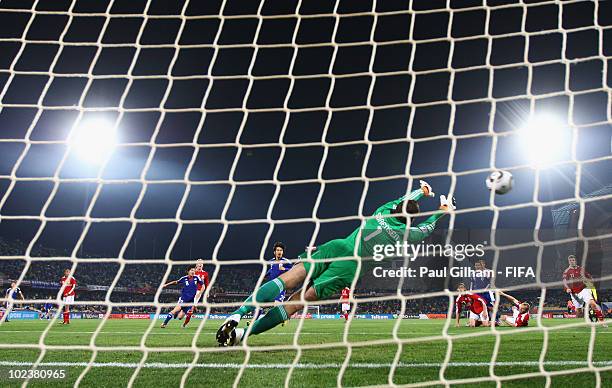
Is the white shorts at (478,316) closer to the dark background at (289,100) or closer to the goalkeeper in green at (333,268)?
the dark background at (289,100)

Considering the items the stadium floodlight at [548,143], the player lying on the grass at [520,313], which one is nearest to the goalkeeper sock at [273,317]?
the player lying on the grass at [520,313]

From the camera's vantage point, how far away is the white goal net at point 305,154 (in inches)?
238

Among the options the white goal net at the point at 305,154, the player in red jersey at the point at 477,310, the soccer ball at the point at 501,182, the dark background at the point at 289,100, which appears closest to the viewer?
the soccer ball at the point at 501,182

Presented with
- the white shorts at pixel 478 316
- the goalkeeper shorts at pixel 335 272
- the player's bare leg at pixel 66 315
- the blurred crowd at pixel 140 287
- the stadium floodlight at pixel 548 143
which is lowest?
the blurred crowd at pixel 140 287

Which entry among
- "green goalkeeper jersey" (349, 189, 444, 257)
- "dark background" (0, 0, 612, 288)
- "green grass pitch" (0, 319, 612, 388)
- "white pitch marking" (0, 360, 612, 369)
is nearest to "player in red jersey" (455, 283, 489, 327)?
"dark background" (0, 0, 612, 288)

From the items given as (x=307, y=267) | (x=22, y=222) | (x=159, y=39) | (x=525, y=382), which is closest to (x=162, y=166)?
(x=22, y=222)

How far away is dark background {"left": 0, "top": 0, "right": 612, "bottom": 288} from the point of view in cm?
1466

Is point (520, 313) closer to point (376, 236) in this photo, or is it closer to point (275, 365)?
Result: point (376, 236)

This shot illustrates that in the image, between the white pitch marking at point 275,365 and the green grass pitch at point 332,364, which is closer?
the green grass pitch at point 332,364

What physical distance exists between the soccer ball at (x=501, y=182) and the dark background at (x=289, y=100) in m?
4.87

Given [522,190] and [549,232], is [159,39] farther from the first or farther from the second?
[522,190]

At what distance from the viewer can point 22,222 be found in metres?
33.7

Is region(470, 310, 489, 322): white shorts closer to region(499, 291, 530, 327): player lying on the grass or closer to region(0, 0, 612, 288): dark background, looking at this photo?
region(499, 291, 530, 327): player lying on the grass

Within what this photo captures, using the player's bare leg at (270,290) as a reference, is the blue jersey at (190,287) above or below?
below
